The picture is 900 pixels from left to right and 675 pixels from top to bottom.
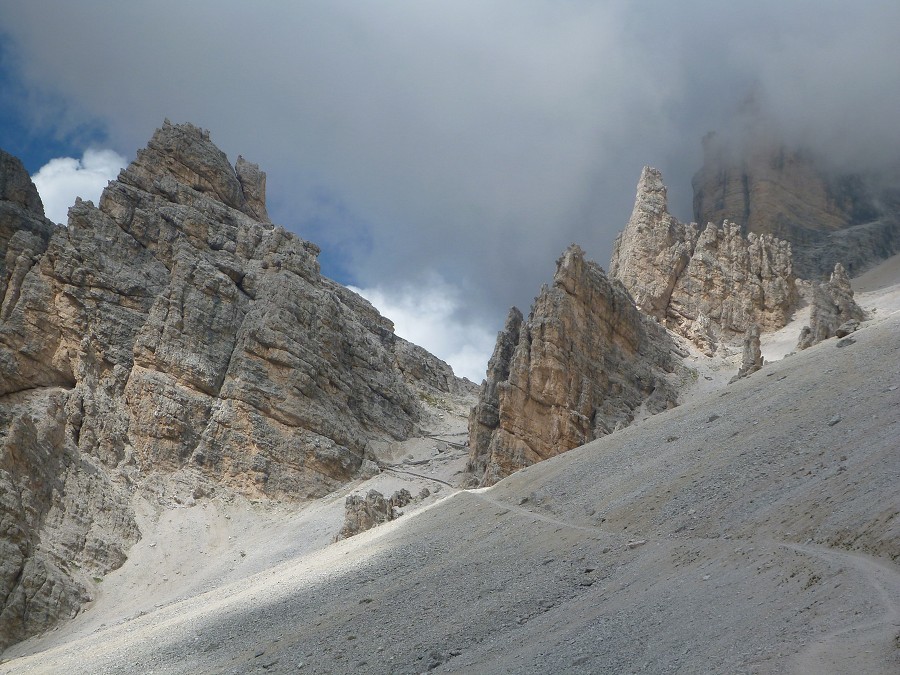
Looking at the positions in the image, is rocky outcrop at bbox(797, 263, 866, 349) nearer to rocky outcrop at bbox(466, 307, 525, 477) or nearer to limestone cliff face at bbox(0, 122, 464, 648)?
rocky outcrop at bbox(466, 307, 525, 477)

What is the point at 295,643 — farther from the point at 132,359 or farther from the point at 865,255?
the point at 865,255

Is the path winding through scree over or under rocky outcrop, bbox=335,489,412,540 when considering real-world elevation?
under

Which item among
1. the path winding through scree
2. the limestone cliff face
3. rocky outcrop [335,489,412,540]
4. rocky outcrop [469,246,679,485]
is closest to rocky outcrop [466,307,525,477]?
rocky outcrop [469,246,679,485]

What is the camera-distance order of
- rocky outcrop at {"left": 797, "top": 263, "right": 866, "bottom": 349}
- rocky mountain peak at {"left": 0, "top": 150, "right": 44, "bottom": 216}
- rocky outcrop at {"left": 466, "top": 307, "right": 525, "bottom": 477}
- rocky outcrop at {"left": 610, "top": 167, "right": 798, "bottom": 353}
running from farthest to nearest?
rocky outcrop at {"left": 610, "top": 167, "right": 798, "bottom": 353} < rocky mountain peak at {"left": 0, "top": 150, "right": 44, "bottom": 216} < rocky outcrop at {"left": 797, "top": 263, "right": 866, "bottom": 349} < rocky outcrop at {"left": 466, "top": 307, "right": 525, "bottom": 477}

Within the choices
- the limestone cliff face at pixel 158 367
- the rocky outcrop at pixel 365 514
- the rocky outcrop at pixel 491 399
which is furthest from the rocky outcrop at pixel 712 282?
the rocky outcrop at pixel 365 514

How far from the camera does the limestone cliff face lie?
5662cm

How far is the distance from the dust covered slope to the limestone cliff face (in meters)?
24.9

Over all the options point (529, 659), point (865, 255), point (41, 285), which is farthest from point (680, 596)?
point (865, 255)

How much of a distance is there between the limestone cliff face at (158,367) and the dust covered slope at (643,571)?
2485 cm

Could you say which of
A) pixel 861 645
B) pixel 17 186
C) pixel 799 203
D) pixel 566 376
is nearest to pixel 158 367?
pixel 17 186

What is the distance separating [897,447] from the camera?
21.7 m

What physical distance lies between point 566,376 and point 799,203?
3265 inches

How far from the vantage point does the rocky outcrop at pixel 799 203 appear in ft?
403

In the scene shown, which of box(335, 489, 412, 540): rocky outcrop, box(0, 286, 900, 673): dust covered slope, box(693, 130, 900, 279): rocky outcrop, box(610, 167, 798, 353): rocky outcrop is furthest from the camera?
box(693, 130, 900, 279): rocky outcrop
